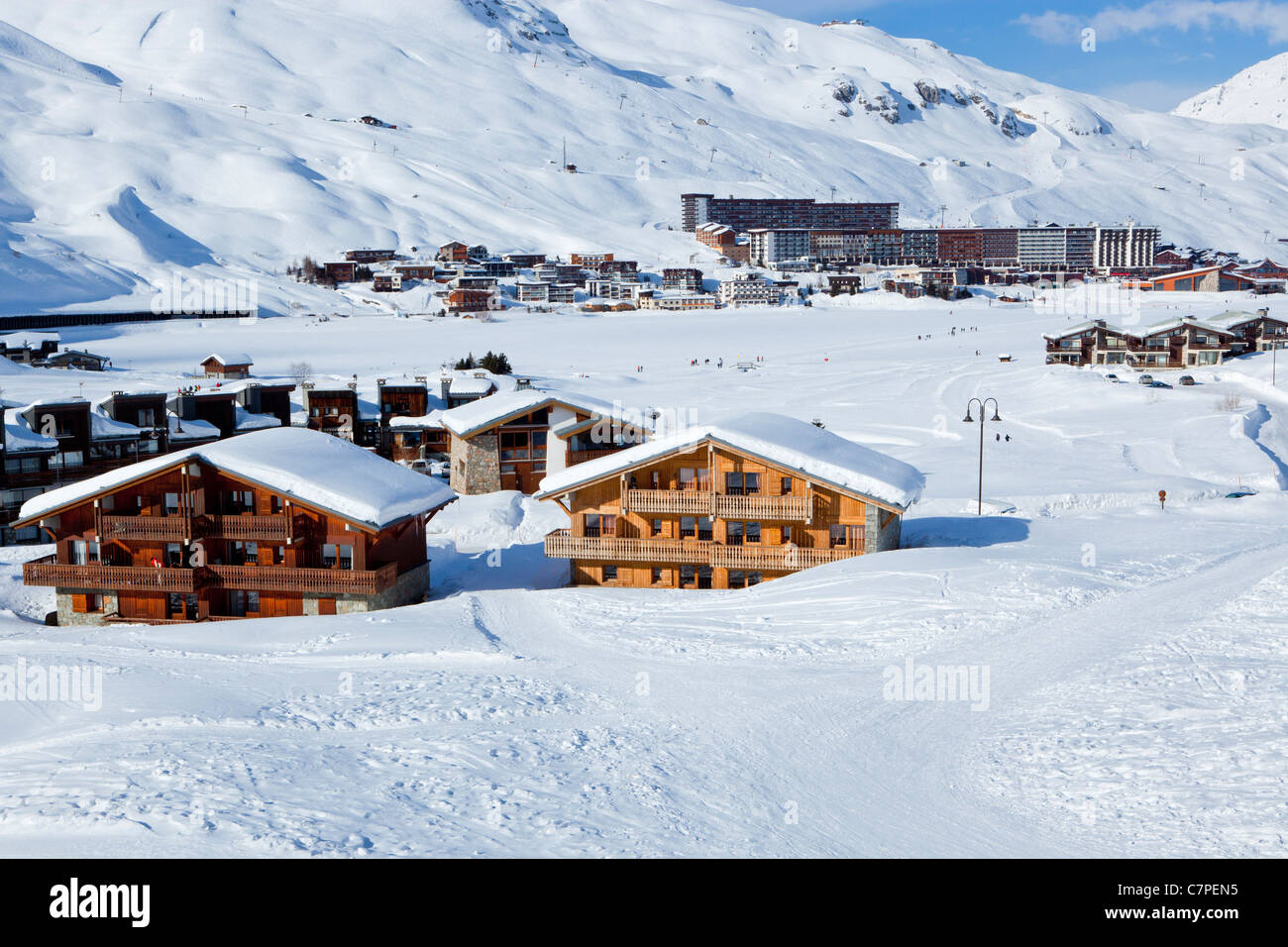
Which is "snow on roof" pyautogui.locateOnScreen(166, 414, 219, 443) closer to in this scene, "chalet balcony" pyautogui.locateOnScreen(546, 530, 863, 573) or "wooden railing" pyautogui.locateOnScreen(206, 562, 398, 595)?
"wooden railing" pyautogui.locateOnScreen(206, 562, 398, 595)

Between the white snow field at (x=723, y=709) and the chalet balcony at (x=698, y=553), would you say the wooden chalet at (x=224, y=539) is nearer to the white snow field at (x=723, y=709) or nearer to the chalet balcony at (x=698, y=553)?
the white snow field at (x=723, y=709)

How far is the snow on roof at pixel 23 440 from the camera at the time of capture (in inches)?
1668

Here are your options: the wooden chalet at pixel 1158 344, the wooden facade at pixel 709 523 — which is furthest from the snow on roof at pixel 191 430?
the wooden chalet at pixel 1158 344

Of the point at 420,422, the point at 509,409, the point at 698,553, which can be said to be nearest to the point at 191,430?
the point at 420,422

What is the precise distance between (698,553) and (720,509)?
1.25 m

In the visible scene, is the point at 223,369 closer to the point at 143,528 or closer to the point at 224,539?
the point at 143,528

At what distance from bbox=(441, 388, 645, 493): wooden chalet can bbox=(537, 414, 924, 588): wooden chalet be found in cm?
1092

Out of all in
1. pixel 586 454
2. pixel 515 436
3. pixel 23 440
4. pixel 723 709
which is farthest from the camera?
pixel 515 436

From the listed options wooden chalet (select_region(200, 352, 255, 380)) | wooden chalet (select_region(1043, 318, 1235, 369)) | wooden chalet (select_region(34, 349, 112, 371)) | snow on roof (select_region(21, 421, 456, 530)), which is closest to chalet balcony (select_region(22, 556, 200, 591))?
snow on roof (select_region(21, 421, 456, 530))

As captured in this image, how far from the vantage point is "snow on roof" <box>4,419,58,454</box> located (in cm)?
4238

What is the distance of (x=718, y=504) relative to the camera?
30625 millimetres

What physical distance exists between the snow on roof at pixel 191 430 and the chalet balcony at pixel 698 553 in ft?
88.5

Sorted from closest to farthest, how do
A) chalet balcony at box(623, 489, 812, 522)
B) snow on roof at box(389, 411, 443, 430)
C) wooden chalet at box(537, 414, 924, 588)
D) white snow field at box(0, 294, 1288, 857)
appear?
white snow field at box(0, 294, 1288, 857)
chalet balcony at box(623, 489, 812, 522)
wooden chalet at box(537, 414, 924, 588)
snow on roof at box(389, 411, 443, 430)
